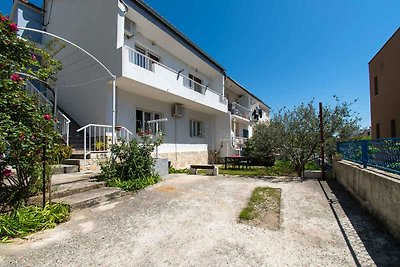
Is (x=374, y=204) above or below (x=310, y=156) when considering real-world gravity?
below

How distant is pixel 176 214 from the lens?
5.46 m

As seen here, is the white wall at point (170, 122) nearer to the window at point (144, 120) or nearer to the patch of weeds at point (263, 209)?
the window at point (144, 120)

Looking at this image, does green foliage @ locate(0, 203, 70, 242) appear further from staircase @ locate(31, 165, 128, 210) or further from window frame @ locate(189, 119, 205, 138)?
window frame @ locate(189, 119, 205, 138)

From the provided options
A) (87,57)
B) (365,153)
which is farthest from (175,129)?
(365,153)

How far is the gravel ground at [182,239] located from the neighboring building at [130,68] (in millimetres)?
6078

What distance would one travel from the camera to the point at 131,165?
8.20m

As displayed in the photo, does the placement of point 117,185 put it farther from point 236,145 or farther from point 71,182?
point 236,145

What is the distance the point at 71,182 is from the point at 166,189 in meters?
2.87

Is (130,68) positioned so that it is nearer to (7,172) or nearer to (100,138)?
(100,138)

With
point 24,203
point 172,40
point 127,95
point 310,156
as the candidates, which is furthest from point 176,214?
point 172,40

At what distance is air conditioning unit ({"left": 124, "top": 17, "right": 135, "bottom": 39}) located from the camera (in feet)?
37.2

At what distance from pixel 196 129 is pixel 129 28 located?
9.29 metres

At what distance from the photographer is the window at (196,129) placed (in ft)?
59.1

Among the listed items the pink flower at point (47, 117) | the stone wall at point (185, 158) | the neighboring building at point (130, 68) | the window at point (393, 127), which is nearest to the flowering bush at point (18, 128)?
the pink flower at point (47, 117)
